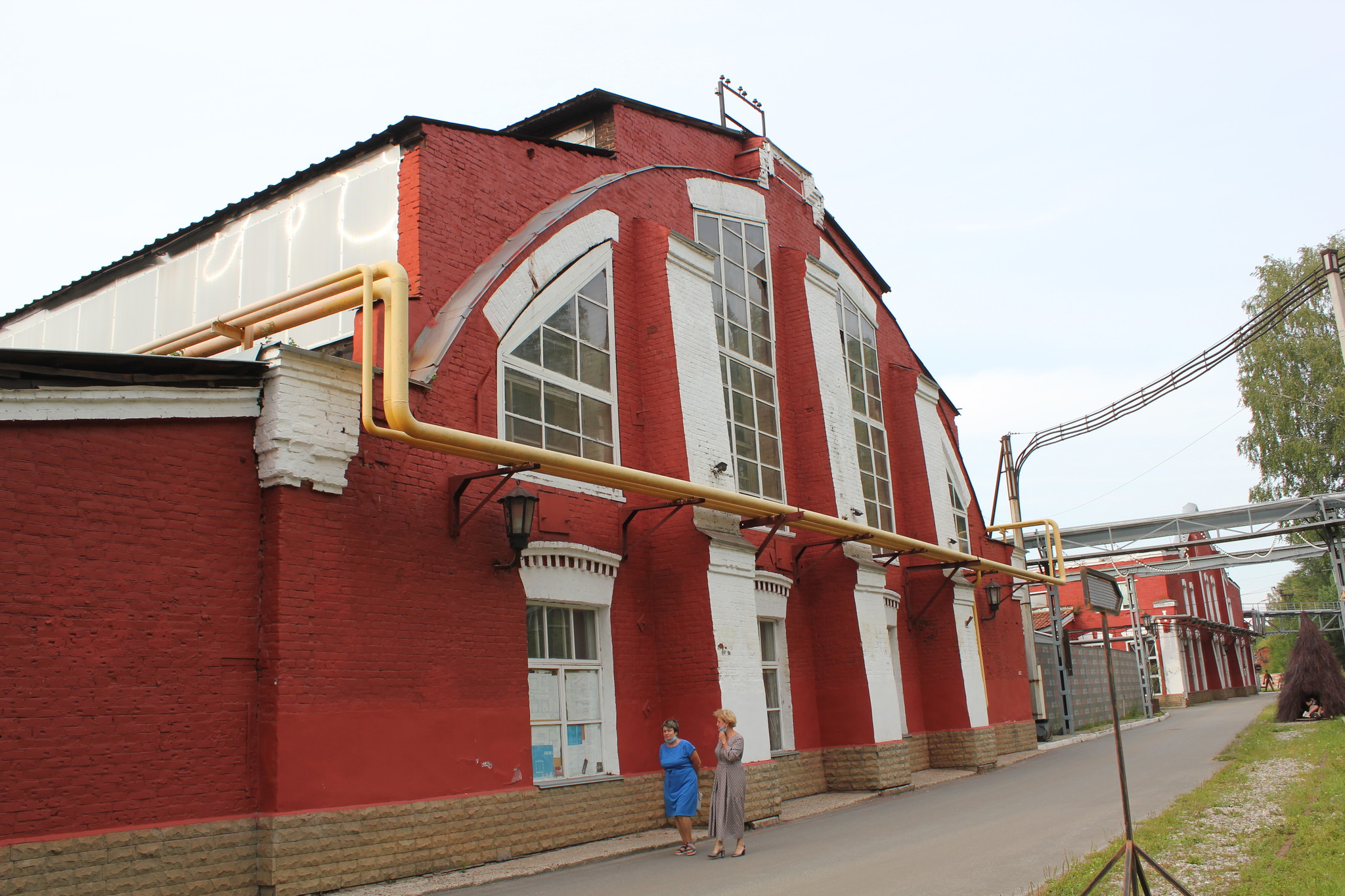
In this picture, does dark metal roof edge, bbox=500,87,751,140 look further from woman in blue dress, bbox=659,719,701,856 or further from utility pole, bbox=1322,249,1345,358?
utility pole, bbox=1322,249,1345,358

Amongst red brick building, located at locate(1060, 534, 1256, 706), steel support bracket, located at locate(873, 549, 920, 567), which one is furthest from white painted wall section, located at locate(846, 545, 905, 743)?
red brick building, located at locate(1060, 534, 1256, 706)

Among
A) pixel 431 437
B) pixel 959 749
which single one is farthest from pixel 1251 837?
pixel 959 749

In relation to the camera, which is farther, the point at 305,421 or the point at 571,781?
the point at 571,781

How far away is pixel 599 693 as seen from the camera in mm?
11078

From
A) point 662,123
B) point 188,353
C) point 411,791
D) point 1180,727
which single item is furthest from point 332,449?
point 1180,727

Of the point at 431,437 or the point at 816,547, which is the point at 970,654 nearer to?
the point at 816,547

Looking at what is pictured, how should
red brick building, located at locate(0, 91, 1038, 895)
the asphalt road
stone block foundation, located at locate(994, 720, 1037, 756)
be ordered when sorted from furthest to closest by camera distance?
1. stone block foundation, located at locate(994, 720, 1037, 756)
2. the asphalt road
3. red brick building, located at locate(0, 91, 1038, 895)

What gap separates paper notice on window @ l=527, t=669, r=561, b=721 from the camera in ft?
33.6

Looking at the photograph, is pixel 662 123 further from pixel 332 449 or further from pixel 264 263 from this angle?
pixel 332 449

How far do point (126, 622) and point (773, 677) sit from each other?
8.87m

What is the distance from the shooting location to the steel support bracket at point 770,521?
12.7m

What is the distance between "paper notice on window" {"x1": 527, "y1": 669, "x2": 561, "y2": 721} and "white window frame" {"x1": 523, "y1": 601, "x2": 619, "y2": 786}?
0.02 m

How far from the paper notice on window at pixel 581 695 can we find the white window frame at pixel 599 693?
2 centimetres

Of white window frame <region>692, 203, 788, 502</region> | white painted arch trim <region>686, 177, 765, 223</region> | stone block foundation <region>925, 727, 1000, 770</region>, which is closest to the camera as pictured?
white window frame <region>692, 203, 788, 502</region>
